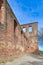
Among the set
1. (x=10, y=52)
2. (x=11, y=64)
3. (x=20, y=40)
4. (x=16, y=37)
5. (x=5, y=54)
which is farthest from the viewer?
(x=20, y=40)

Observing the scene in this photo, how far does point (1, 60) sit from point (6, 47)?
99cm

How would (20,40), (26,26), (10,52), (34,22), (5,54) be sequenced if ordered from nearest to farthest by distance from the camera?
(5,54)
(10,52)
(20,40)
(34,22)
(26,26)

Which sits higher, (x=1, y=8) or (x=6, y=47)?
(x=1, y=8)


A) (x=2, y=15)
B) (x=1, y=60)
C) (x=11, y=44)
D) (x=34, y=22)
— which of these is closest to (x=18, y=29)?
(x=11, y=44)

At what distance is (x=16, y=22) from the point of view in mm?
11117

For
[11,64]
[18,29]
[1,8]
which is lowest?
[11,64]

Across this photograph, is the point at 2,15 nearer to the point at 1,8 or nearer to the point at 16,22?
the point at 1,8

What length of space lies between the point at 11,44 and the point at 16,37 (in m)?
1.23

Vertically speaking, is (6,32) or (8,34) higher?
(6,32)

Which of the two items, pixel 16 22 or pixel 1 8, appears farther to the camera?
pixel 16 22

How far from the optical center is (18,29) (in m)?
11.6

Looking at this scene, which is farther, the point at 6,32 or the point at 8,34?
the point at 8,34

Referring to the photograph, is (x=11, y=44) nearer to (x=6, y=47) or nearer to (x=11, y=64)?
(x=6, y=47)

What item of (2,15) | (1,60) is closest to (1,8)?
(2,15)
